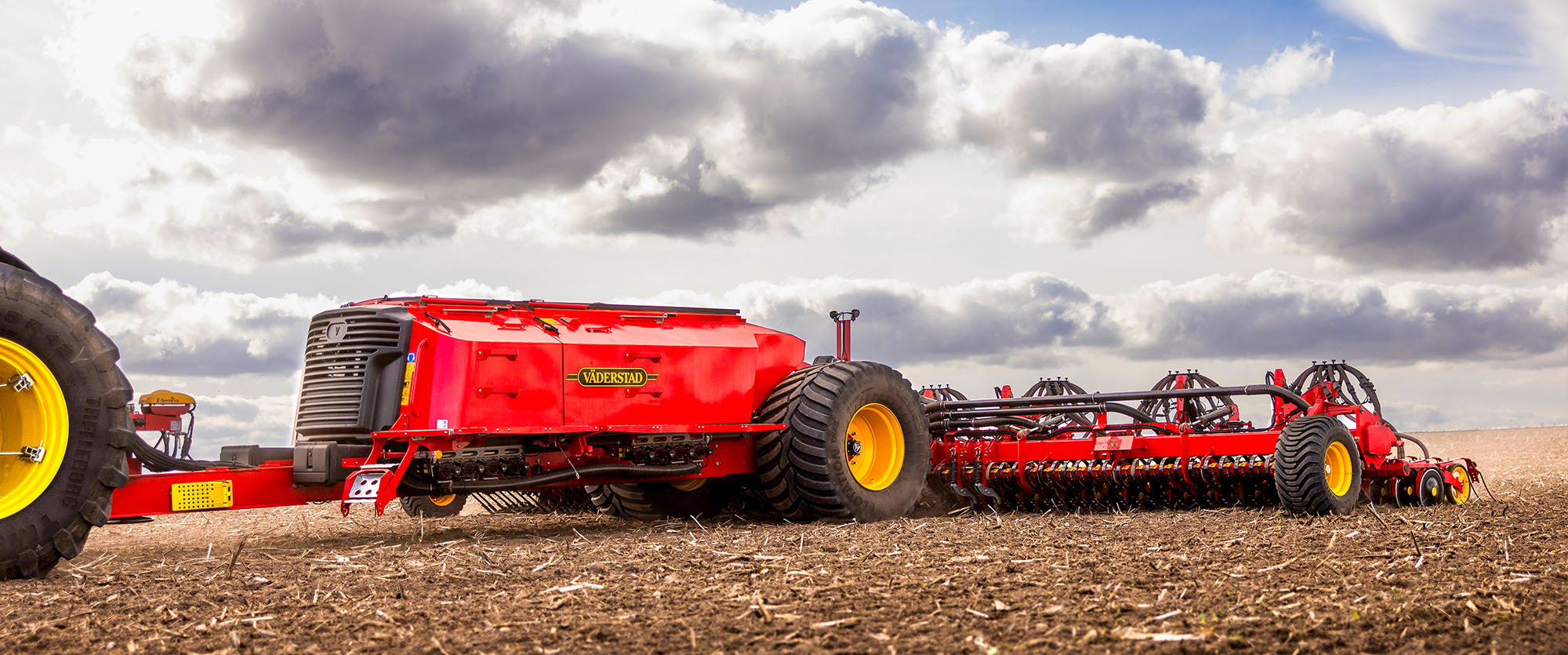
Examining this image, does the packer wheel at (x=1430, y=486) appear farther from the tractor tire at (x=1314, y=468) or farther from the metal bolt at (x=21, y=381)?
the metal bolt at (x=21, y=381)

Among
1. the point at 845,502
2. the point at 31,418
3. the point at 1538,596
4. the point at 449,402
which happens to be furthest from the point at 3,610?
the point at 1538,596

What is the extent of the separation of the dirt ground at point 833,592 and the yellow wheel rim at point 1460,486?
9.31 ft

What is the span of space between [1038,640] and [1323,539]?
4156 millimetres

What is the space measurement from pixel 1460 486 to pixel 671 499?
7.08 metres

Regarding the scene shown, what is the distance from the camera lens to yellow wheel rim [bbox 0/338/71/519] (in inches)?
245

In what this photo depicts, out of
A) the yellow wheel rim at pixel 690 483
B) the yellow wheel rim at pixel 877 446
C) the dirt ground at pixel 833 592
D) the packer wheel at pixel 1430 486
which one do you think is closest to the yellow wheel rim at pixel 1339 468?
the packer wheel at pixel 1430 486

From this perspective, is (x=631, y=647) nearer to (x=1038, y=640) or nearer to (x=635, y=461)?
(x=1038, y=640)

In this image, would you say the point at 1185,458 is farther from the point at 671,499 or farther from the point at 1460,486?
the point at 671,499

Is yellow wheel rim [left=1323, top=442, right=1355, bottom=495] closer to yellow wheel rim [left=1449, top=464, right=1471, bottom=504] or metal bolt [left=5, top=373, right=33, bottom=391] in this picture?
yellow wheel rim [left=1449, top=464, right=1471, bottom=504]

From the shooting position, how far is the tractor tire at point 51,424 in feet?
20.2

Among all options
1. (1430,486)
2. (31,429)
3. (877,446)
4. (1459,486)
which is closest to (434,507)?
(877,446)

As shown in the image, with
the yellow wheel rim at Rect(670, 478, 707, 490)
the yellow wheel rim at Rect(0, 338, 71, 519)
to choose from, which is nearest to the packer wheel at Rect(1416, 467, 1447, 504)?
the yellow wheel rim at Rect(670, 478, 707, 490)

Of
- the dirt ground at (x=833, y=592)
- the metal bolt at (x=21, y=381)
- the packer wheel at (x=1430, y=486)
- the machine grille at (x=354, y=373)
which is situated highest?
the machine grille at (x=354, y=373)

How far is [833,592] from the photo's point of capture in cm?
514
